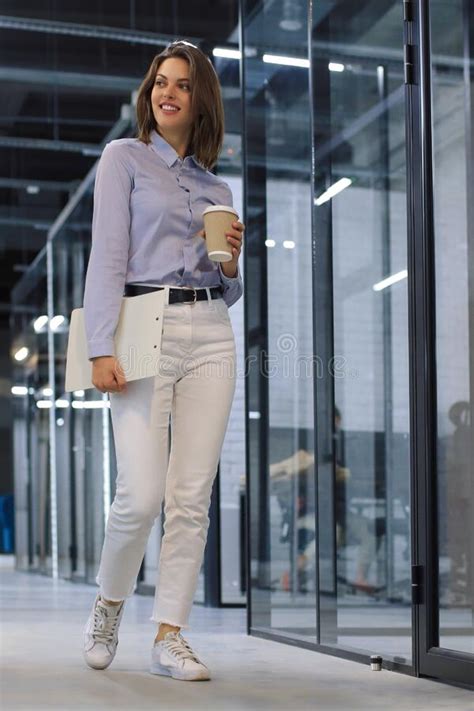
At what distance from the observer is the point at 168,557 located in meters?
2.62

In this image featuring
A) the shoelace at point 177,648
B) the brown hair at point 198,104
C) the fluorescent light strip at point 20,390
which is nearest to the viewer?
the shoelace at point 177,648

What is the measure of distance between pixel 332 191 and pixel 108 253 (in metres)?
1.24

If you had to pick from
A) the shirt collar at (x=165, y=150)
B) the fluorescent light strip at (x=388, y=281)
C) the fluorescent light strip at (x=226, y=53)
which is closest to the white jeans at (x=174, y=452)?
the shirt collar at (x=165, y=150)

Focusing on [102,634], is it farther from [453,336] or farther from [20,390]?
[20,390]

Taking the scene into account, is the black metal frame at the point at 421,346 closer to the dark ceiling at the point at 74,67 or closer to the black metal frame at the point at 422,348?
the black metal frame at the point at 422,348

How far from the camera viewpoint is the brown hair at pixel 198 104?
2.67m

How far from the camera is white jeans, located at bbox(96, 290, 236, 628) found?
8.39 feet

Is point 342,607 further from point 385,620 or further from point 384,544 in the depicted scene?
point 384,544

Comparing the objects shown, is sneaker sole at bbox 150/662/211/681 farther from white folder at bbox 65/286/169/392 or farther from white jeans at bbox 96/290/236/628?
white folder at bbox 65/286/169/392

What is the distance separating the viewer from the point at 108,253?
2.56 meters

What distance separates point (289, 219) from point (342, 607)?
1.33m

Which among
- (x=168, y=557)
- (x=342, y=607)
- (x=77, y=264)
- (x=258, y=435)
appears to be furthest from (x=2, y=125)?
(x=168, y=557)

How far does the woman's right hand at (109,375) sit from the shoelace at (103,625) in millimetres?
514

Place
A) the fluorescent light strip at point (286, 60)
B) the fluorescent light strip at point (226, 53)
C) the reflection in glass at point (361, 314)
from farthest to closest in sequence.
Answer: the fluorescent light strip at point (226, 53) → the fluorescent light strip at point (286, 60) → the reflection in glass at point (361, 314)
